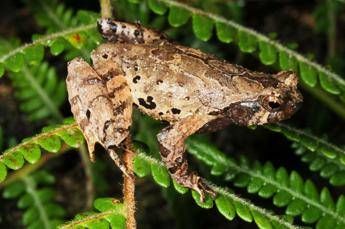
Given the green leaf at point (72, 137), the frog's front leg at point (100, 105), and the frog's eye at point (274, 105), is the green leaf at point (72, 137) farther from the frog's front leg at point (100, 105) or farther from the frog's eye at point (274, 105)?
the frog's eye at point (274, 105)

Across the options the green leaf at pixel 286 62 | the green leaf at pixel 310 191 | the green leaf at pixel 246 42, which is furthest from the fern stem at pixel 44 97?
the green leaf at pixel 310 191

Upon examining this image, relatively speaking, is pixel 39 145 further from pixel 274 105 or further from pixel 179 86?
pixel 274 105

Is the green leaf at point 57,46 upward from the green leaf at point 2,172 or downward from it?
upward

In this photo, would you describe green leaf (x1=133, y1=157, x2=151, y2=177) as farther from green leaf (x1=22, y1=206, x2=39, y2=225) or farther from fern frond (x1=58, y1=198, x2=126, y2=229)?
green leaf (x1=22, y1=206, x2=39, y2=225)

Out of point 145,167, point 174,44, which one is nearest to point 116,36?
point 174,44

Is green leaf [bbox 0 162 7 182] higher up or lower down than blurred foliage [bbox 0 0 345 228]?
higher up

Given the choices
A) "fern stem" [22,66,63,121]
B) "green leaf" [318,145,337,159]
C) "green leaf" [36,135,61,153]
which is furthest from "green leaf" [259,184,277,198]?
"fern stem" [22,66,63,121]
